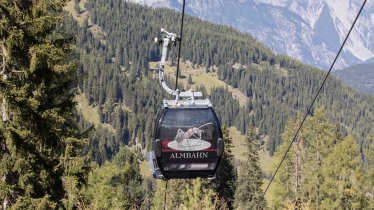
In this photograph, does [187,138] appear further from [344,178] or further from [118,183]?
[118,183]

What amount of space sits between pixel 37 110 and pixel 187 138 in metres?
4.18

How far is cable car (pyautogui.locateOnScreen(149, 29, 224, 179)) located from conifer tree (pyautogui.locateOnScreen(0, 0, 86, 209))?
2.41 m

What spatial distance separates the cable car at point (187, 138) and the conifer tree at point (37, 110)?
94.8 inches

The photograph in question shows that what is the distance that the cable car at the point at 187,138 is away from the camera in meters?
13.8

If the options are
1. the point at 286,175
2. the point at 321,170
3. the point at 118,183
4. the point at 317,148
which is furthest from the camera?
the point at 118,183

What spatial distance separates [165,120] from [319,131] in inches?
1630

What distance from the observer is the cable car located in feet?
45.3

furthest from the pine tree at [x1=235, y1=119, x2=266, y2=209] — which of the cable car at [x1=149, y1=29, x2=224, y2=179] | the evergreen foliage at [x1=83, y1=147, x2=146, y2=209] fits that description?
the cable car at [x1=149, y1=29, x2=224, y2=179]

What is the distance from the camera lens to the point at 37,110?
14.4 metres

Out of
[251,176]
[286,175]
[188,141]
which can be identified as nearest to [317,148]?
[286,175]

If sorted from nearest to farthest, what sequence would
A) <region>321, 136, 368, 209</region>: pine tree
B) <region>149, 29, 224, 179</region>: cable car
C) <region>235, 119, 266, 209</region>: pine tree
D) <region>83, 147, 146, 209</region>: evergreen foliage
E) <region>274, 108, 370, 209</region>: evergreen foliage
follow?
<region>149, 29, 224, 179</region>: cable car < <region>83, 147, 146, 209</region>: evergreen foliage < <region>321, 136, 368, 209</region>: pine tree < <region>274, 108, 370, 209</region>: evergreen foliage < <region>235, 119, 266, 209</region>: pine tree

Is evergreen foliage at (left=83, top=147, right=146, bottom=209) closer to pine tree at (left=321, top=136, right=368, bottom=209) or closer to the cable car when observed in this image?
pine tree at (left=321, top=136, right=368, bottom=209)

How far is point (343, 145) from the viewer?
45531mm

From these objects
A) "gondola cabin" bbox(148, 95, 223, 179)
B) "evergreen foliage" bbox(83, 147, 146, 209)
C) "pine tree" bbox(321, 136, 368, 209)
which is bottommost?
"evergreen foliage" bbox(83, 147, 146, 209)
